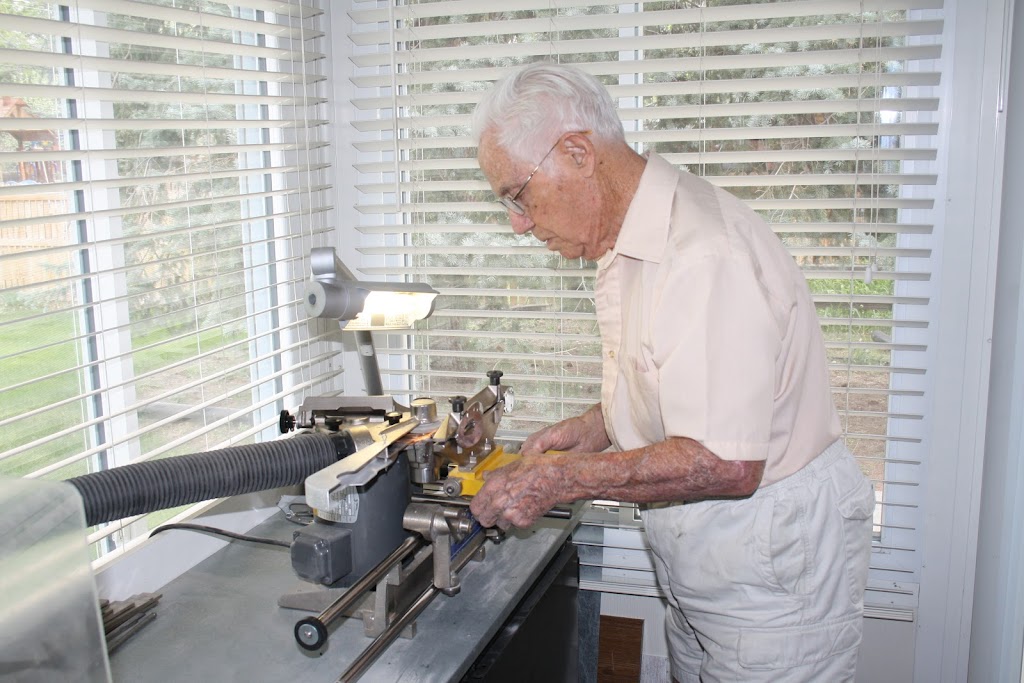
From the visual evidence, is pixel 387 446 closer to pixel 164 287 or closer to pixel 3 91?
pixel 164 287

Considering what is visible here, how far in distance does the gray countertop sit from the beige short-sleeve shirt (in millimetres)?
359

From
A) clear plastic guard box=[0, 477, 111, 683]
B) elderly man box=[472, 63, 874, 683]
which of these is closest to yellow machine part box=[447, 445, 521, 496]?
elderly man box=[472, 63, 874, 683]

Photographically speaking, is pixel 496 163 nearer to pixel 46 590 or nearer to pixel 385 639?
pixel 385 639

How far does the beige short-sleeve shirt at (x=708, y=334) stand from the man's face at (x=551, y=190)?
79 mm

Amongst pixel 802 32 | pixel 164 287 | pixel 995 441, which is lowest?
pixel 995 441

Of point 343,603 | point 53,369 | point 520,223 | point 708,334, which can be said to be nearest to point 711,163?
point 520,223

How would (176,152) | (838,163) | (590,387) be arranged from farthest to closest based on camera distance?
1. (590,387)
2. (838,163)
3. (176,152)

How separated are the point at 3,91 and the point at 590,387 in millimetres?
1481

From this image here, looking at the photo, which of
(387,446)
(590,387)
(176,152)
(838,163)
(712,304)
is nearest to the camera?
(712,304)

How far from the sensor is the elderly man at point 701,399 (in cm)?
131

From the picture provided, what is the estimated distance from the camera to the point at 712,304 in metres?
1.29

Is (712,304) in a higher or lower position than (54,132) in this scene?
lower

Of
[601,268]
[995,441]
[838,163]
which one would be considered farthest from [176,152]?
Answer: [995,441]

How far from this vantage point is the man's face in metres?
1.45
